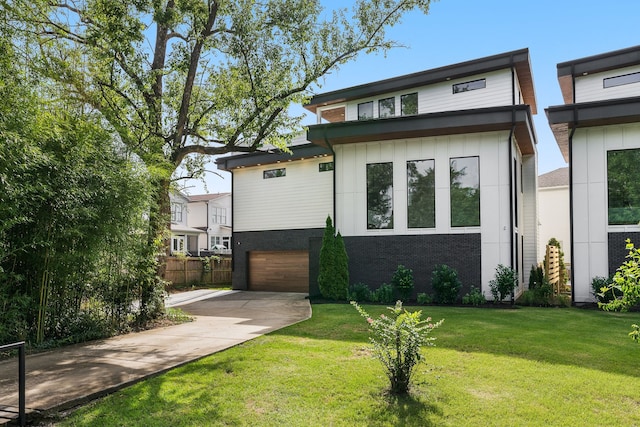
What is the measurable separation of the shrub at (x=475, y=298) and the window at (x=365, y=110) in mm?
7669

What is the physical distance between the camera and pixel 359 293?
1329 cm

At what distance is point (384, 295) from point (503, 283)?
126 inches

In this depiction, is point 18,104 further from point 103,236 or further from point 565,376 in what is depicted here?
point 565,376

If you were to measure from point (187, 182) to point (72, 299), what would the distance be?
4606 millimetres

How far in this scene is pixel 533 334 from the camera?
7.53 meters

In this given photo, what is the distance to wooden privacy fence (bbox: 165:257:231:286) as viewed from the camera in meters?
18.8

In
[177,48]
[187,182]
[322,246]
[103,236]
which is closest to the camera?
[103,236]

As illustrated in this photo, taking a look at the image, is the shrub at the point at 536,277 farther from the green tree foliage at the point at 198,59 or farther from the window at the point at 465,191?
the green tree foliage at the point at 198,59

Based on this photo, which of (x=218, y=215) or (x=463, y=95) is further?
(x=218, y=215)

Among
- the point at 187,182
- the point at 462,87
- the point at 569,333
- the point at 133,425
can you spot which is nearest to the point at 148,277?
the point at 187,182

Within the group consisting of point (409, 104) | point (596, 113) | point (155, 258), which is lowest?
point (155, 258)

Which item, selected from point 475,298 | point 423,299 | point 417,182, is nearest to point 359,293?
point 423,299

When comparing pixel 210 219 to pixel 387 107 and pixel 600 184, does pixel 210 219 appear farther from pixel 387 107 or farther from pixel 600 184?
pixel 600 184

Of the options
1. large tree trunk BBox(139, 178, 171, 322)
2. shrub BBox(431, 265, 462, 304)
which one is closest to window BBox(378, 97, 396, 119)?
shrub BBox(431, 265, 462, 304)
